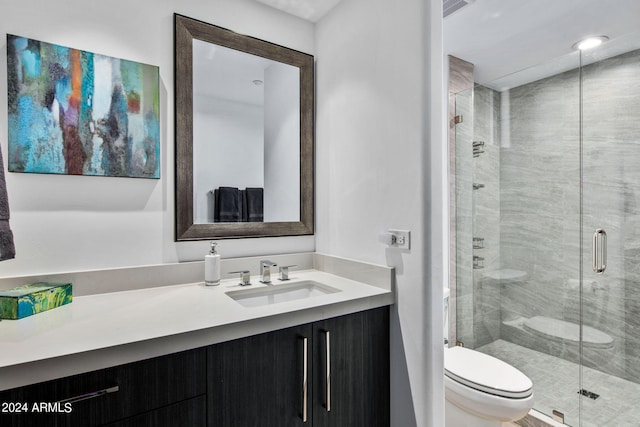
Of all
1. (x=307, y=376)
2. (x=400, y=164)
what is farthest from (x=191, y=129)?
(x=307, y=376)

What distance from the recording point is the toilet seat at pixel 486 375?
60.2 inches

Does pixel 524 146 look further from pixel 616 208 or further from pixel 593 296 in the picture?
pixel 593 296

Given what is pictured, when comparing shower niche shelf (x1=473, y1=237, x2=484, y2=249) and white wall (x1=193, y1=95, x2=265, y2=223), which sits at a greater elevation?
white wall (x1=193, y1=95, x2=265, y2=223)

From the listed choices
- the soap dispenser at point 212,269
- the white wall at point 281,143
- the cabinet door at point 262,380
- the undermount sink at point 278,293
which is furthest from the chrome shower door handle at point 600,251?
the soap dispenser at point 212,269

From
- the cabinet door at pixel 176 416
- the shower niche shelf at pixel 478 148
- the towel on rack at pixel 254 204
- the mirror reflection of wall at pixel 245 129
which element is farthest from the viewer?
the shower niche shelf at pixel 478 148

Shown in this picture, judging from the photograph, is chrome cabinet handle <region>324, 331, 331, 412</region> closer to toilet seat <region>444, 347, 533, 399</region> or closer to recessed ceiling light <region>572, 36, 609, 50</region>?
toilet seat <region>444, 347, 533, 399</region>

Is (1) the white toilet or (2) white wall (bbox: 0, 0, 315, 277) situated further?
(1) the white toilet

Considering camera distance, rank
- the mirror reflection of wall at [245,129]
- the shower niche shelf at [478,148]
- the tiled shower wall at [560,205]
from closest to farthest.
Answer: the mirror reflection of wall at [245,129] < the tiled shower wall at [560,205] < the shower niche shelf at [478,148]

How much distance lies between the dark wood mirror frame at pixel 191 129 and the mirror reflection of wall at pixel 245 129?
28 mm

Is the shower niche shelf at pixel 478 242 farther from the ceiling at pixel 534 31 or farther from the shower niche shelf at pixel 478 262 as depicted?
the ceiling at pixel 534 31

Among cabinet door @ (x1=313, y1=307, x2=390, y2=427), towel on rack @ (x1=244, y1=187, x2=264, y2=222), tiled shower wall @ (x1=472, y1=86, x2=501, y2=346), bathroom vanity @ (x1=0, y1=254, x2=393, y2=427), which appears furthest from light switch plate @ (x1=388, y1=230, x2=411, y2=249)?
tiled shower wall @ (x1=472, y1=86, x2=501, y2=346)

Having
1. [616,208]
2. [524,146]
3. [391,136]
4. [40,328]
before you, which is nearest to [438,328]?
[391,136]

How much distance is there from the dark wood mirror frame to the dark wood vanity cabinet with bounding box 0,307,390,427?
27.9 inches

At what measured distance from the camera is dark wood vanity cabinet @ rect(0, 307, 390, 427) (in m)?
0.83
